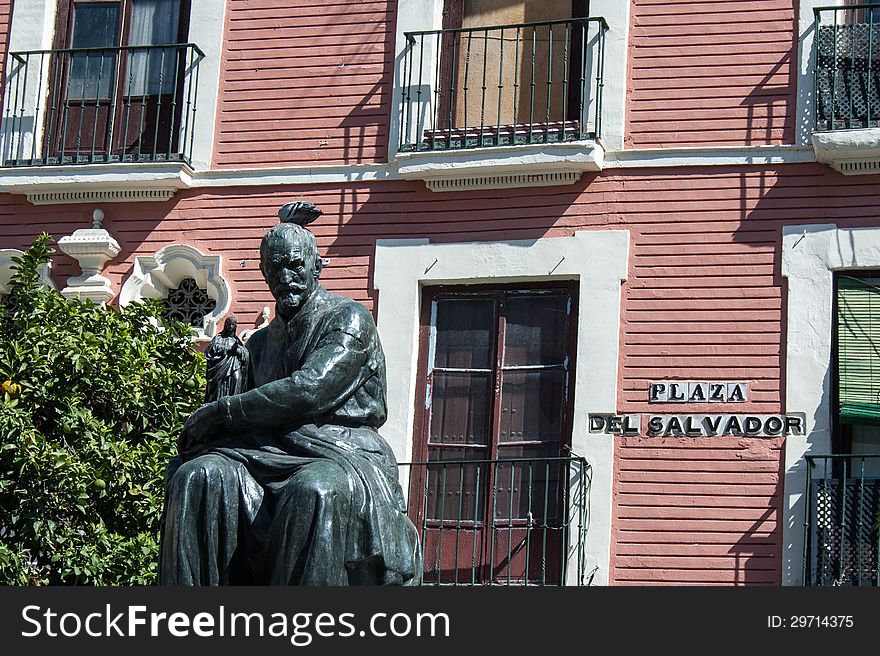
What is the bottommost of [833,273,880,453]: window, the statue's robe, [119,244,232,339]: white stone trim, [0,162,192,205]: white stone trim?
the statue's robe

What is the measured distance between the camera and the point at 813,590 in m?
9.91

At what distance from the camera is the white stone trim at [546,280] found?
47.7 ft

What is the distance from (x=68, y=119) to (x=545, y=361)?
4809 millimetres

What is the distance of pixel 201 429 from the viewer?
8.30 metres

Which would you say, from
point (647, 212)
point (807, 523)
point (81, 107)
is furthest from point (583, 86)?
point (81, 107)

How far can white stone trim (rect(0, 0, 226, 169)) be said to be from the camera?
1616 cm

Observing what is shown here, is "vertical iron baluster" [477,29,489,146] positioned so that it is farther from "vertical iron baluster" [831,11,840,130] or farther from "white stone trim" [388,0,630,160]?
"vertical iron baluster" [831,11,840,130]

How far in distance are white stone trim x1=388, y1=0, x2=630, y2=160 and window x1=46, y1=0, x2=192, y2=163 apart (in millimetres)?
1891

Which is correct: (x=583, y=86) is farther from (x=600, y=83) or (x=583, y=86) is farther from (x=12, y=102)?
(x=12, y=102)

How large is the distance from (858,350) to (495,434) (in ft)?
9.35

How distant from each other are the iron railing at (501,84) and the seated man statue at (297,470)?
685cm

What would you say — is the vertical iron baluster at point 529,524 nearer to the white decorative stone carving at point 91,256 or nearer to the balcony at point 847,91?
the balcony at point 847,91

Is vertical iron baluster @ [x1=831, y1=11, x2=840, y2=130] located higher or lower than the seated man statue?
higher

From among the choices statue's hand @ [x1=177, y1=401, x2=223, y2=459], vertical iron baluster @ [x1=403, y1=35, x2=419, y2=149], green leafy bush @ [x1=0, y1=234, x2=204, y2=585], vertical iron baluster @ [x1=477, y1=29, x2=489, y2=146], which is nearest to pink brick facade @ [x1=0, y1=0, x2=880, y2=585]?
vertical iron baluster @ [x1=403, y1=35, x2=419, y2=149]
